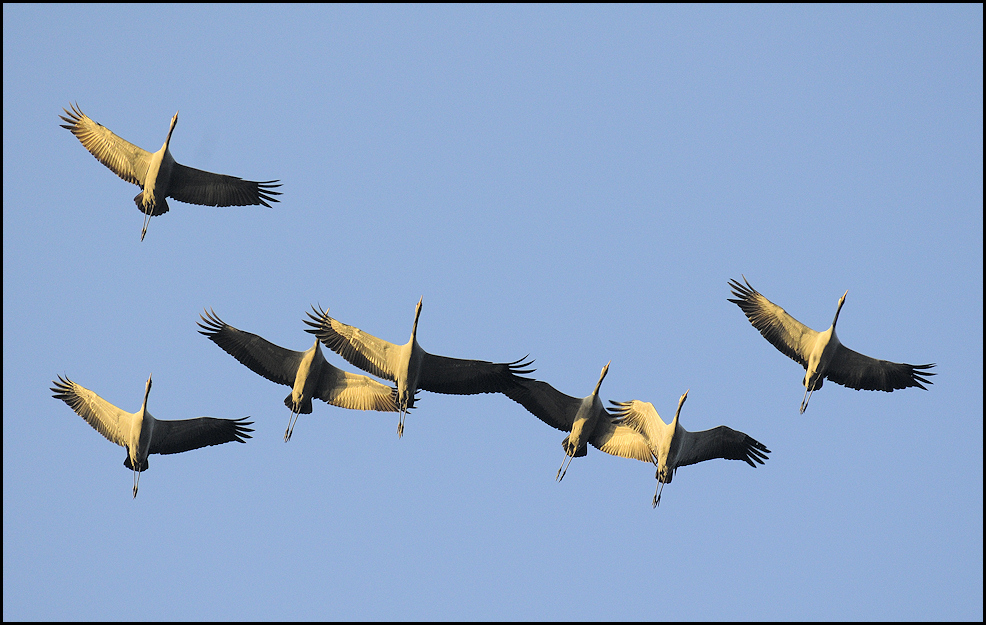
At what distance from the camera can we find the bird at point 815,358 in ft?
74.4

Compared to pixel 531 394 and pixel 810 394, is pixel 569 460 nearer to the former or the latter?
pixel 531 394

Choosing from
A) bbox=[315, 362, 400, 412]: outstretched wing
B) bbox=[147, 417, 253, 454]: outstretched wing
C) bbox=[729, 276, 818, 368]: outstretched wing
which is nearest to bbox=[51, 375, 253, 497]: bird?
bbox=[147, 417, 253, 454]: outstretched wing

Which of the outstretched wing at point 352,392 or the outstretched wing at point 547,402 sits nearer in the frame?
the outstretched wing at point 547,402

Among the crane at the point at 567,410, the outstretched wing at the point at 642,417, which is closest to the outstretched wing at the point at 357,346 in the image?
the crane at the point at 567,410

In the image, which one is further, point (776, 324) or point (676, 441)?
point (776, 324)

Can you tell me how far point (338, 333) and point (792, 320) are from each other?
1103 centimetres

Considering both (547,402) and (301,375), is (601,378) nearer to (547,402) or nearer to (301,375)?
(547,402)

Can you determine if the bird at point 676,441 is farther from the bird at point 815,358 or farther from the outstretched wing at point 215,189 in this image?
the outstretched wing at point 215,189

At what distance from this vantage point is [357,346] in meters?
21.4

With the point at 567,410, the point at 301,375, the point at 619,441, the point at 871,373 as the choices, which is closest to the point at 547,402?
the point at 567,410

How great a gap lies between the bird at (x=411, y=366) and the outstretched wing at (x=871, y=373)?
26.2 feet

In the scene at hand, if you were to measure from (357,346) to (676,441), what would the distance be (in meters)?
7.68

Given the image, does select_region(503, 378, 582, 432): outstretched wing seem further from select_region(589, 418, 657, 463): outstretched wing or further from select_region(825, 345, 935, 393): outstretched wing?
select_region(825, 345, 935, 393): outstretched wing

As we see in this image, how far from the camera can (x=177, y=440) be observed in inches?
888
